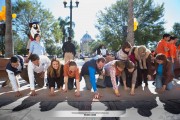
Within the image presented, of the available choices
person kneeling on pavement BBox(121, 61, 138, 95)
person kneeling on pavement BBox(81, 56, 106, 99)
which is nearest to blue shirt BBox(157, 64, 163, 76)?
person kneeling on pavement BBox(121, 61, 138, 95)

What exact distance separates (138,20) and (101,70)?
28.5m

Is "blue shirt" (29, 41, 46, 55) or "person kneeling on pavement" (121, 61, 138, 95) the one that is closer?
"person kneeling on pavement" (121, 61, 138, 95)

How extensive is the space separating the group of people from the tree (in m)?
26.5

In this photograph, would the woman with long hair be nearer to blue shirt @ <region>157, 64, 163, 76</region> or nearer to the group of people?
the group of people

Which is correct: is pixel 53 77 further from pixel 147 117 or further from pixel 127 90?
pixel 147 117

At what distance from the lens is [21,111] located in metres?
4.55

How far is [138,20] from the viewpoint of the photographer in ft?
110

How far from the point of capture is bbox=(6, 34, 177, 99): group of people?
222 inches

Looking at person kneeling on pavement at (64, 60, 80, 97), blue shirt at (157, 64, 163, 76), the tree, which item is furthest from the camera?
the tree

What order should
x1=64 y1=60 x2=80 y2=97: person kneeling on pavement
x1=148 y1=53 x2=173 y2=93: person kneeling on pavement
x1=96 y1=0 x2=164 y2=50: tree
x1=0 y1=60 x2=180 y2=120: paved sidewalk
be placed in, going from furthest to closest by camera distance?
x1=96 y1=0 x2=164 y2=50: tree, x1=148 y1=53 x2=173 y2=93: person kneeling on pavement, x1=64 y1=60 x2=80 y2=97: person kneeling on pavement, x1=0 y1=60 x2=180 y2=120: paved sidewalk

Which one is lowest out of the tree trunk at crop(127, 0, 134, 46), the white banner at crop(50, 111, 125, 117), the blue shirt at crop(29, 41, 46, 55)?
the white banner at crop(50, 111, 125, 117)

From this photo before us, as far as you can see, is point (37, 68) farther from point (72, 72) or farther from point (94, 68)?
point (94, 68)

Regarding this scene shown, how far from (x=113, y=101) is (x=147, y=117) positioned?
3.97ft

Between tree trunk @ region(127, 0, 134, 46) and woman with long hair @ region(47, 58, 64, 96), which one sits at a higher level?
tree trunk @ region(127, 0, 134, 46)
